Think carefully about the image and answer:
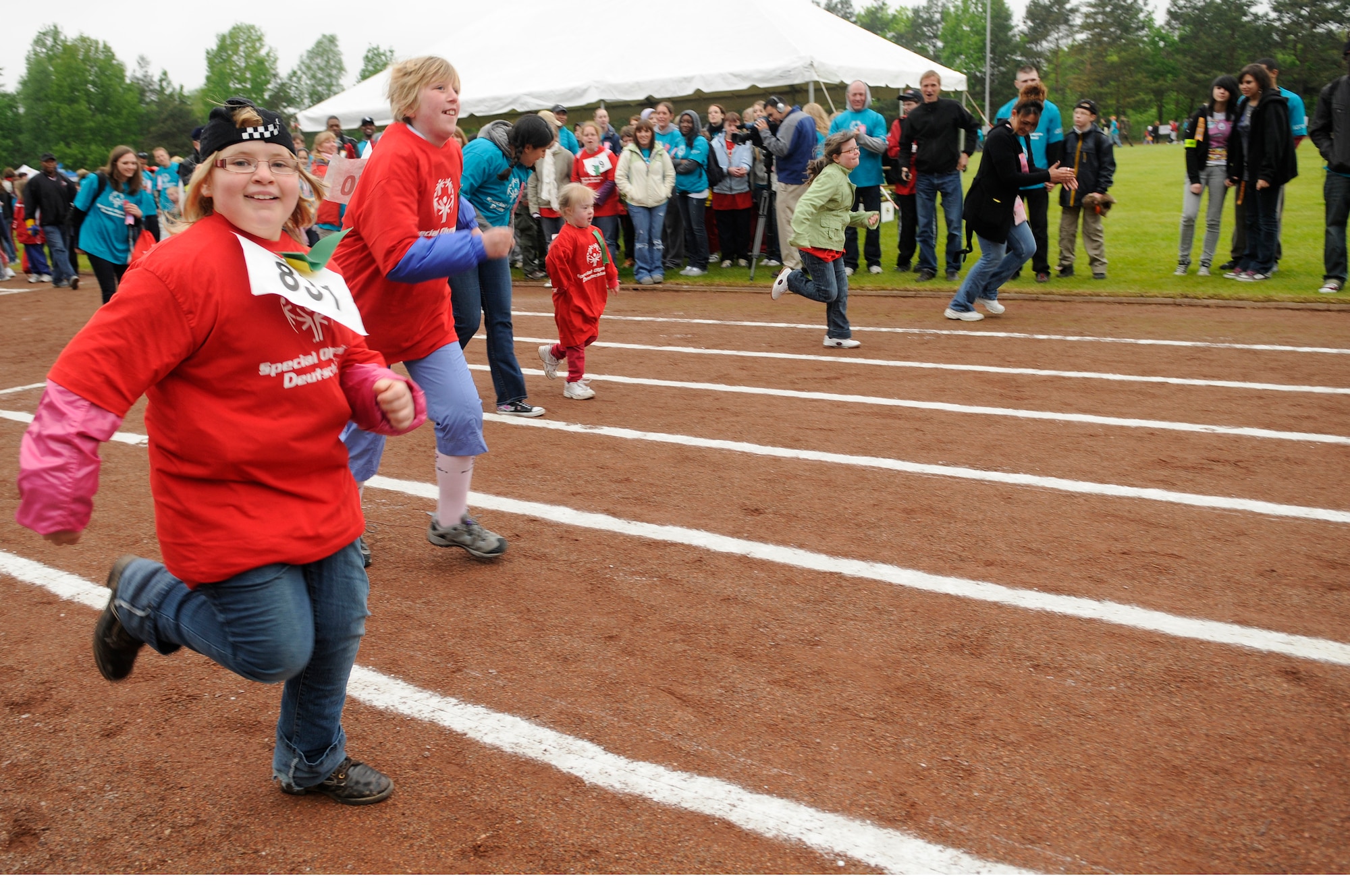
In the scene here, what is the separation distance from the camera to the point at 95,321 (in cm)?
246

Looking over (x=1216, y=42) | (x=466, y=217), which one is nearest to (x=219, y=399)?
(x=466, y=217)

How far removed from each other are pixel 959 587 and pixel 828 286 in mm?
5595

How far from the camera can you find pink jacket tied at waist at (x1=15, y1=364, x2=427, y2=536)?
2.30 metres

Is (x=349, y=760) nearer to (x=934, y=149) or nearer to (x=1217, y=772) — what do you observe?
(x=1217, y=772)

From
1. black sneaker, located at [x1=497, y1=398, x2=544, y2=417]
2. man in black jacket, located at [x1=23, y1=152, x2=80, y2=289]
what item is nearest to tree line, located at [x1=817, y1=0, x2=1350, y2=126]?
man in black jacket, located at [x1=23, y1=152, x2=80, y2=289]

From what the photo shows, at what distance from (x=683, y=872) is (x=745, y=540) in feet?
8.03

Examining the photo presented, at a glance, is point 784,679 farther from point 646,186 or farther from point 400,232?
point 646,186

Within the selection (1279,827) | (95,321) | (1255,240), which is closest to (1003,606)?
(1279,827)

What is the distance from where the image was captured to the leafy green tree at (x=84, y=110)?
94.8 metres

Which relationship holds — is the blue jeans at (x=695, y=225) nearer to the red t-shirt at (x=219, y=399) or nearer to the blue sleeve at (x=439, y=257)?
the blue sleeve at (x=439, y=257)

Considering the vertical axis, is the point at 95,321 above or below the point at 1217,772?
above

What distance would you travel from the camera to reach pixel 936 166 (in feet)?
42.4
